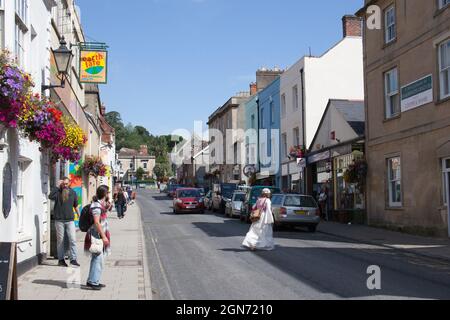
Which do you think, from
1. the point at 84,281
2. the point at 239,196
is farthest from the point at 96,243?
the point at 239,196

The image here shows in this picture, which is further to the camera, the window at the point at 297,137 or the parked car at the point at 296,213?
the window at the point at 297,137

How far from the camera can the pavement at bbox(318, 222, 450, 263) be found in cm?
1473

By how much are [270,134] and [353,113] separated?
13.6 meters

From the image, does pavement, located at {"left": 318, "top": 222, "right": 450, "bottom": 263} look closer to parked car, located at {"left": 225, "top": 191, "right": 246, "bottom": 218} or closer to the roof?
the roof

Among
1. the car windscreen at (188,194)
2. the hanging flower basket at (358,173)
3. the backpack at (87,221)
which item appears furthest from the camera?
the car windscreen at (188,194)

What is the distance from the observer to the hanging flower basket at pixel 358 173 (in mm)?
23373

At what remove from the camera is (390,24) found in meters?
21.8

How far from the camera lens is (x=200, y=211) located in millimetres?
35688

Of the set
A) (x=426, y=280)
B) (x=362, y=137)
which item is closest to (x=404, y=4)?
(x=362, y=137)

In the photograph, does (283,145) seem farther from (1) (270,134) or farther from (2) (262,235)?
(2) (262,235)

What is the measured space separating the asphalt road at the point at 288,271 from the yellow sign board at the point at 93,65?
7346 millimetres

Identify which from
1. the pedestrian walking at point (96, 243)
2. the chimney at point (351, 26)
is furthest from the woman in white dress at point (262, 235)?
the chimney at point (351, 26)

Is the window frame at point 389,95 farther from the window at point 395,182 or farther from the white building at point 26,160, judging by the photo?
the white building at point 26,160

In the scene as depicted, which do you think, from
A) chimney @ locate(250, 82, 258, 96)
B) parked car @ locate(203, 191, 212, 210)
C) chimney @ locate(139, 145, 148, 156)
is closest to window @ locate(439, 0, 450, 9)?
parked car @ locate(203, 191, 212, 210)
